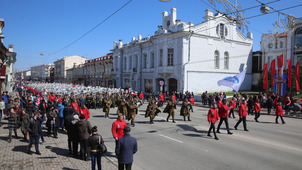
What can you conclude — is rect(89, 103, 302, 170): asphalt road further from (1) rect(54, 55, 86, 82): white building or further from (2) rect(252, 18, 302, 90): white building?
(1) rect(54, 55, 86, 82): white building

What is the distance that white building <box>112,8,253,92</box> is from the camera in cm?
3152

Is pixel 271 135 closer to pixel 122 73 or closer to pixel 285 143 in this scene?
pixel 285 143

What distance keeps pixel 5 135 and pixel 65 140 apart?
3069 millimetres

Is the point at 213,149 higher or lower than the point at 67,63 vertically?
lower

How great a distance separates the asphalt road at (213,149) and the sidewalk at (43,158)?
3.56 ft

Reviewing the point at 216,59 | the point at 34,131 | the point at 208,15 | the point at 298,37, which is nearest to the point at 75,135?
the point at 34,131

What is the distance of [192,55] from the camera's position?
31.9m

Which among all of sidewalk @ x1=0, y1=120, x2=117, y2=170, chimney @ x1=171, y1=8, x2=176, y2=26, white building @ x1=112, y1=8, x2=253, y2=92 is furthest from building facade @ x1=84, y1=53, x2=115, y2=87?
sidewalk @ x1=0, y1=120, x2=117, y2=170

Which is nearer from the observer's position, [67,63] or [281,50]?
[281,50]

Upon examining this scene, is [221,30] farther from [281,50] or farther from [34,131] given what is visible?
[34,131]

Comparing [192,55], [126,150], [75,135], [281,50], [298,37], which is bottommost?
[75,135]

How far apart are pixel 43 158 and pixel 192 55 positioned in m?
27.5

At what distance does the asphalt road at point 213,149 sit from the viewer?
259 inches

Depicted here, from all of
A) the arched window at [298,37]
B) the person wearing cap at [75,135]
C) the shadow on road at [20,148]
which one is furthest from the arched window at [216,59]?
the shadow on road at [20,148]
